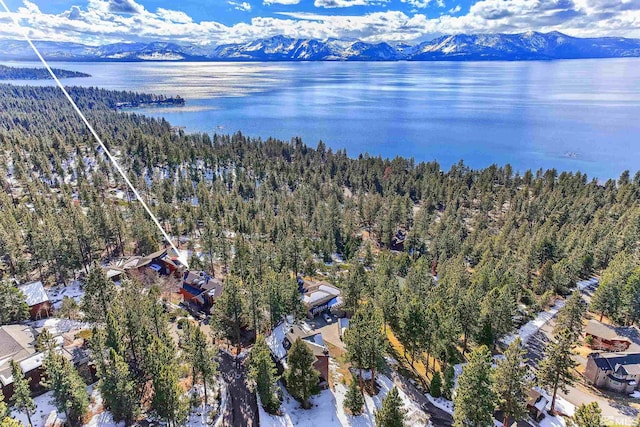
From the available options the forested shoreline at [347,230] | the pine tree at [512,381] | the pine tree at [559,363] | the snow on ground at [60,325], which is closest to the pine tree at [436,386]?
the forested shoreline at [347,230]

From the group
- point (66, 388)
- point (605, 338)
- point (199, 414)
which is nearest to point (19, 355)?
point (66, 388)

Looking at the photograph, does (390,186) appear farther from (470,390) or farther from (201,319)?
(470,390)

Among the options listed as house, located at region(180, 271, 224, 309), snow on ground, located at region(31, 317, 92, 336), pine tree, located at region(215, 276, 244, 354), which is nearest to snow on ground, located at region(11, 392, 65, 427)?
snow on ground, located at region(31, 317, 92, 336)

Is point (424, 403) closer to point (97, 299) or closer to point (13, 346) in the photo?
point (97, 299)

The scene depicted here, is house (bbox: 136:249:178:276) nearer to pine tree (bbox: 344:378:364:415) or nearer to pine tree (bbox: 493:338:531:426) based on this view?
pine tree (bbox: 344:378:364:415)

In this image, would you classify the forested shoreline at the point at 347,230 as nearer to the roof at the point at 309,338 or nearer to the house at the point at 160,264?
the house at the point at 160,264

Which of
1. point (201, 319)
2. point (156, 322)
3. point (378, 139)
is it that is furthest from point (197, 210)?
point (378, 139)

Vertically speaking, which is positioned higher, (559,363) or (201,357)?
(201,357)
